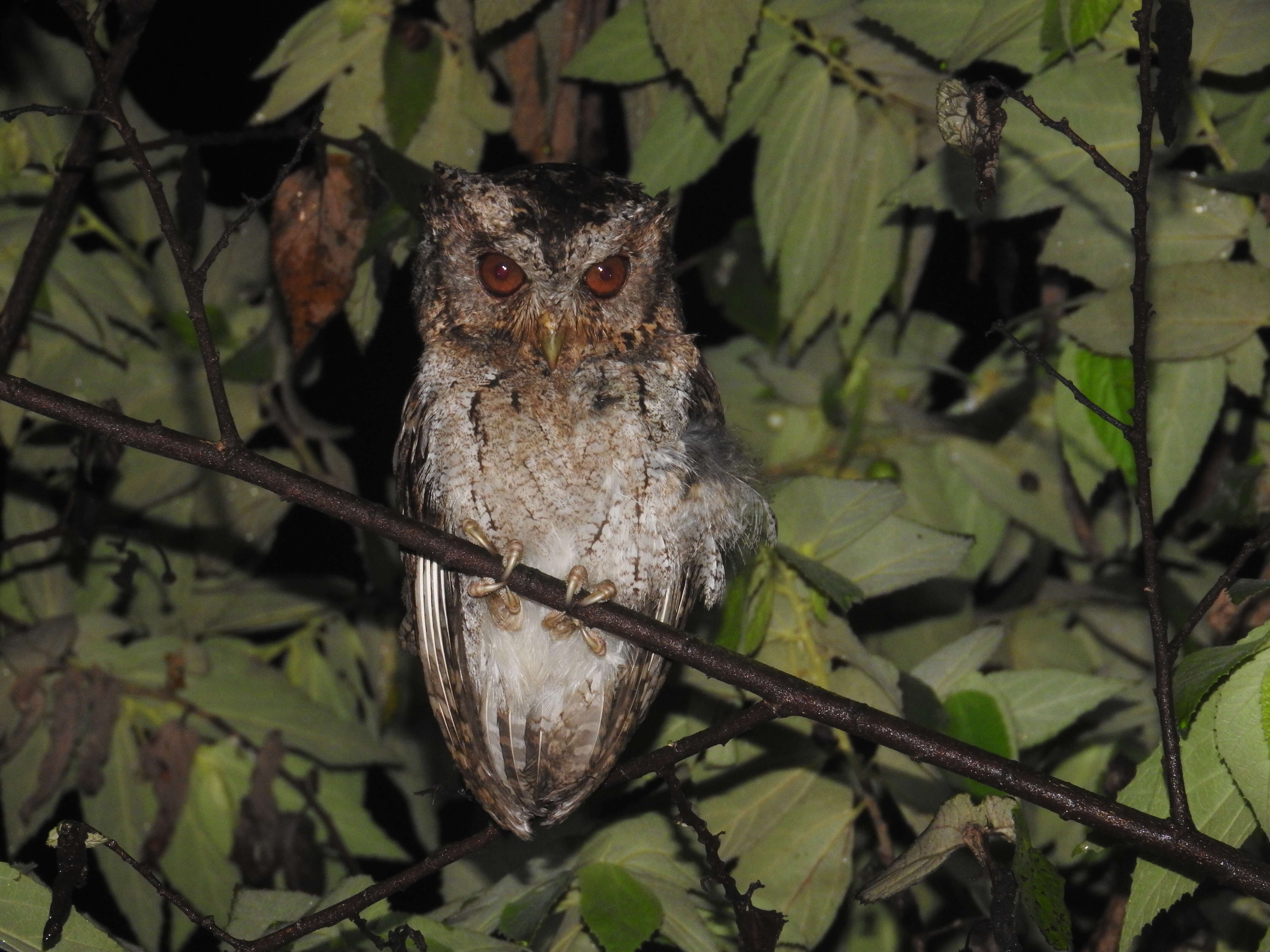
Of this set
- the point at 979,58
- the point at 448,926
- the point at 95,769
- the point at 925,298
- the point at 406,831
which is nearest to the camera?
the point at 448,926

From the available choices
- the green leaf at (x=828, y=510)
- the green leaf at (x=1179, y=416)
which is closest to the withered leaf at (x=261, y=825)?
the green leaf at (x=828, y=510)

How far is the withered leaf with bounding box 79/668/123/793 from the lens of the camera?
1932 millimetres

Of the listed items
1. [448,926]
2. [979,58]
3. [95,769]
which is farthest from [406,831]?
Result: [979,58]

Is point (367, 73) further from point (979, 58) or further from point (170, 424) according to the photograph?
point (979, 58)

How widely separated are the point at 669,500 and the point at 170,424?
0.95 metres

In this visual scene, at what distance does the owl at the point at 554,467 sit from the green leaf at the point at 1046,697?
40 centimetres

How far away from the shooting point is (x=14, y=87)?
6.50 ft

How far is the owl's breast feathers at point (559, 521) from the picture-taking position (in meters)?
1.59

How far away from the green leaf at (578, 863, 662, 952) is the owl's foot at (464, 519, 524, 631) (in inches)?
14.3

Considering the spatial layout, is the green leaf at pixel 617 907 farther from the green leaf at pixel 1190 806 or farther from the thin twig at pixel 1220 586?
the thin twig at pixel 1220 586

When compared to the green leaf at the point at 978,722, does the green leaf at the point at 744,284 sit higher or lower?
higher

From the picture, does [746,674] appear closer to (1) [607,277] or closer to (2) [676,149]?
(1) [607,277]

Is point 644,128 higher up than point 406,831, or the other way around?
point 644,128

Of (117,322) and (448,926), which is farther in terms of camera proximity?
(117,322)
